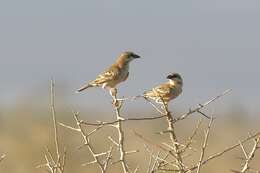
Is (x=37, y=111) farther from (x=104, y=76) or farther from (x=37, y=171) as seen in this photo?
(x=104, y=76)

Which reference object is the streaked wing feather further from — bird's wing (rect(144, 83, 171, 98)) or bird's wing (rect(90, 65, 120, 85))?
bird's wing (rect(144, 83, 171, 98))

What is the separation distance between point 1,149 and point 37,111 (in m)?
2.46

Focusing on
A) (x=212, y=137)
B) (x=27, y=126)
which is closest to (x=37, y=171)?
(x=27, y=126)

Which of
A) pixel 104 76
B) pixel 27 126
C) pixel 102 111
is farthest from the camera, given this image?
pixel 102 111

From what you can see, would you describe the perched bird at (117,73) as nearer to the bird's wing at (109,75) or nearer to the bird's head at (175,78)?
the bird's wing at (109,75)

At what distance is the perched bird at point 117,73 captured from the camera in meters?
7.56

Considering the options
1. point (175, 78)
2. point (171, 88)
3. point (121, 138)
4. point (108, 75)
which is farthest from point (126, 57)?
point (121, 138)

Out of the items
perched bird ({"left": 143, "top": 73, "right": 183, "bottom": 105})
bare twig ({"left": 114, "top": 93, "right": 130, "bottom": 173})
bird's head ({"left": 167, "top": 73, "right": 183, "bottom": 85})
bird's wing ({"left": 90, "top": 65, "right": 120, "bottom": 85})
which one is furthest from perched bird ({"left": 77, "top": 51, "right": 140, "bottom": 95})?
bare twig ({"left": 114, "top": 93, "right": 130, "bottom": 173})

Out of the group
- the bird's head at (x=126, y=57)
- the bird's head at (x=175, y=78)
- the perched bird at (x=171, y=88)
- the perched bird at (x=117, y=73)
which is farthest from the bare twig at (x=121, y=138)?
the bird's head at (x=126, y=57)

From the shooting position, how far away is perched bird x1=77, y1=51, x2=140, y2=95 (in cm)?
756

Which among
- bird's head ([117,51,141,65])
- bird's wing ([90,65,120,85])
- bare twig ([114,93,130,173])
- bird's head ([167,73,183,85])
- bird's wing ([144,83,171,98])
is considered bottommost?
bare twig ([114,93,130,173])

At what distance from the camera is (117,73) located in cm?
763

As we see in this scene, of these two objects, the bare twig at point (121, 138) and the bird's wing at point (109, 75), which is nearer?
the bare twig at point (121, 138)

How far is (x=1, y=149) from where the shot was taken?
16.7 m
